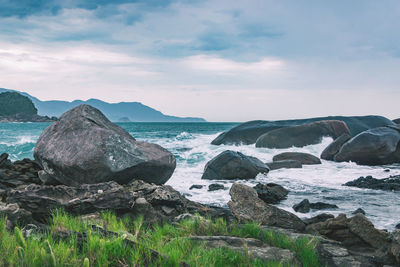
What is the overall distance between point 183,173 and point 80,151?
7858 mm

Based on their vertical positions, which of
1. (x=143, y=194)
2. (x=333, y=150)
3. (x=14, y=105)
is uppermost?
(x=14, y=105)

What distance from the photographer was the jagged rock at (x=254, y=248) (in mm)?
3684

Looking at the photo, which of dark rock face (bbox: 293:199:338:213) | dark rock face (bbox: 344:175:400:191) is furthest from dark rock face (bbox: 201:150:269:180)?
dark rock face (bbox: 293:199:338:213)

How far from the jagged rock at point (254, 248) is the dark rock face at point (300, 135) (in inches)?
845

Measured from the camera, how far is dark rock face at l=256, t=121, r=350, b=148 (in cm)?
2517

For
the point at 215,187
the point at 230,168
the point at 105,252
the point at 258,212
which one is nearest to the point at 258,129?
the point at 230,168

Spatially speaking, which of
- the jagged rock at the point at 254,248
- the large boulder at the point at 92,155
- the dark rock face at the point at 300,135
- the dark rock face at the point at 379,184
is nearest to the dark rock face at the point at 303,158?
the dark rock face at the point at 379,184

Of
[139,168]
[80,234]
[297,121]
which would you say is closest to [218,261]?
[80,234]

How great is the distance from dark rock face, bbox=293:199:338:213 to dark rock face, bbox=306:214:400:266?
2.80 meters

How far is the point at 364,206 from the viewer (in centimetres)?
933

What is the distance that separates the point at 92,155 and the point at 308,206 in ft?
19.2

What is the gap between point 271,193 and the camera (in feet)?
33.6

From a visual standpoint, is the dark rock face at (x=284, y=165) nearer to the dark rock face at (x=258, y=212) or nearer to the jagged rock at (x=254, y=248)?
the dark rock face at (x=258, y=212)

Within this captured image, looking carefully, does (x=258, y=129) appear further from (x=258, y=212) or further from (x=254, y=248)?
(x=254, y=248)
